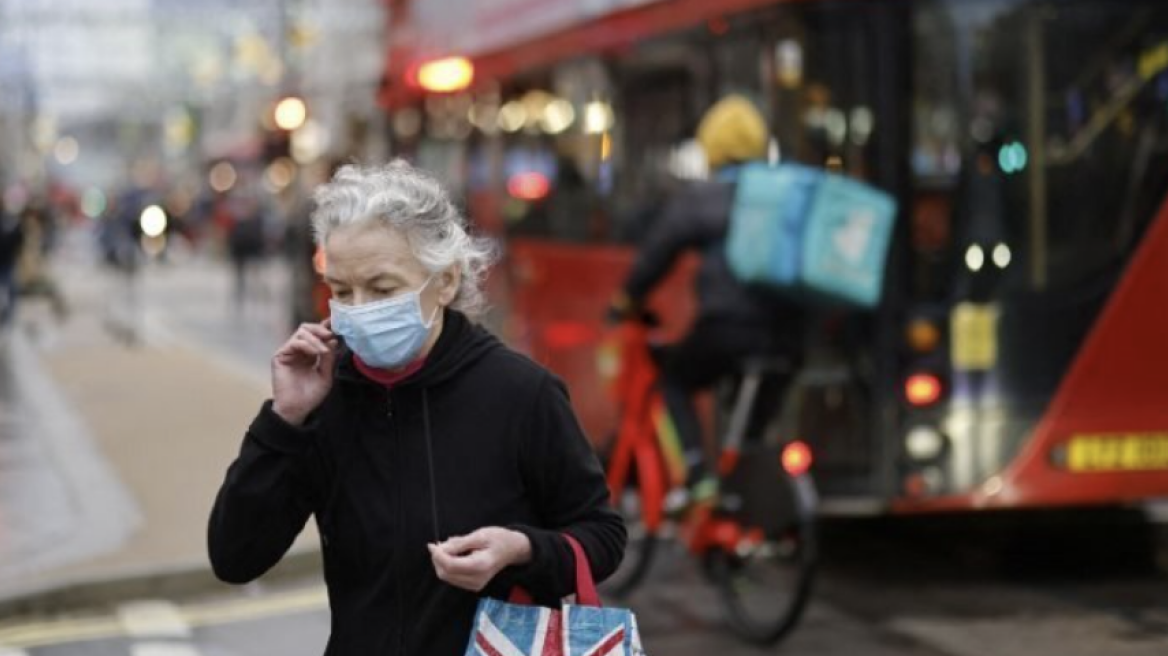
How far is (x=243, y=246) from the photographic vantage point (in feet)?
107

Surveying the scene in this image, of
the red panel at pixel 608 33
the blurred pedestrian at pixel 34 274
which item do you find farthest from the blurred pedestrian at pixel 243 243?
the red panel at pixel 608 33

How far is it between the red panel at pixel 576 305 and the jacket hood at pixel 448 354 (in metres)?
6.69

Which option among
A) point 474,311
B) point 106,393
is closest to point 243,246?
point 106,393

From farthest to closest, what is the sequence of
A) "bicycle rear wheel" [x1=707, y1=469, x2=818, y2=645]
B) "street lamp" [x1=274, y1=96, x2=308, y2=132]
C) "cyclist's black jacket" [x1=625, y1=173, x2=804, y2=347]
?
"street lamp" [x1=274, y1=96, x2=308, y2=132] → "cyclist's black jacket" [x1=625, y1=173, x2=804, y2=347] → "bicycle rear wheel" [x1=707, y1=469, x2=818, y2=645]

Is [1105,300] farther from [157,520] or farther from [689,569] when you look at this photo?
[157,520]

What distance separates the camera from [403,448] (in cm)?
342

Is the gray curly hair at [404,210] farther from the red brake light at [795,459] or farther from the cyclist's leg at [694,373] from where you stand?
the cyclist's leg at [694,373]

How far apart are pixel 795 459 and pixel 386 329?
4.82 m

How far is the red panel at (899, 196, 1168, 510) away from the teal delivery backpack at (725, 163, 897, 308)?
1392 millimetres

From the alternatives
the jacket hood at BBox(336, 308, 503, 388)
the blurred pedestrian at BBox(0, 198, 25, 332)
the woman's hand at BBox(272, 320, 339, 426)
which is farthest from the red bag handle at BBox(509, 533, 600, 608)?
the blurred pedestrian at BBox(0, 198, 25, 332)

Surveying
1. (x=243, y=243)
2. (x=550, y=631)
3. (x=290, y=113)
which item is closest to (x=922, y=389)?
(x=550, y=631)

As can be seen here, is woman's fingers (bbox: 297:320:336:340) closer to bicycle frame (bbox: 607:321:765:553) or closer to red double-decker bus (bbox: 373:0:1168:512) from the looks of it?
bicycle frame (bbox: 607:321:765:553)

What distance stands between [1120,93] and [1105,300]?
2.70 ft

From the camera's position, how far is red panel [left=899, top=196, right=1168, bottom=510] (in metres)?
8.80
